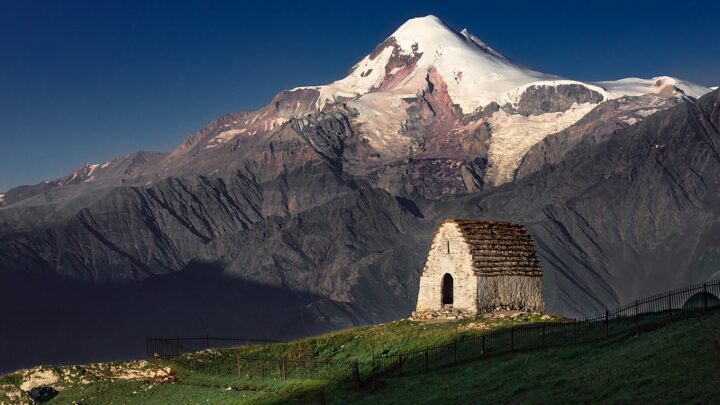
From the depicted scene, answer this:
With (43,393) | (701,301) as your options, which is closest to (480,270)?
(701,301)

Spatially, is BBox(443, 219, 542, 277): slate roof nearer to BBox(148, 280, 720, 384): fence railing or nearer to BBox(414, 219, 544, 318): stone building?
BBox(414, 219, 544, 318): stone building

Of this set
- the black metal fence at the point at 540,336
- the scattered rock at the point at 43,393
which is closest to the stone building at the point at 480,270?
the black metal fence at the point at 540,336

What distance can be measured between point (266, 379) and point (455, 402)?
18.9 m

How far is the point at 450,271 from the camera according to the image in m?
71.2

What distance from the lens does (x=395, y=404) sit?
1647 inches

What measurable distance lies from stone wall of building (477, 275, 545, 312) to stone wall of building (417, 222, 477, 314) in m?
0.87

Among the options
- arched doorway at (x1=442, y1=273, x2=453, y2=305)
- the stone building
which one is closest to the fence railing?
the stone building

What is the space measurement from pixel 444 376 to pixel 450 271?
25841mm

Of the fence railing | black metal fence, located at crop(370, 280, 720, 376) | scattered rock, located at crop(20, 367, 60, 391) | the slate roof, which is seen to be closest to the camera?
black metal fence, located at crop(370, 280, 720, 376)

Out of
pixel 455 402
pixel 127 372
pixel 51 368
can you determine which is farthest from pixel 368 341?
pixel 455 402

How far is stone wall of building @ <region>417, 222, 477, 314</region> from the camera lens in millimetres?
69500

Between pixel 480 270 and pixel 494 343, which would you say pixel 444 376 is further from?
pixel 480 270

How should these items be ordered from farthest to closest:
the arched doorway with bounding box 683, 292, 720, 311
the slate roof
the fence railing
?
the slate roof < the arched doorway with bounding box 683, 292, 720, 311 < the fence railing

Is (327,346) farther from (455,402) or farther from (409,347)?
(455,402)
